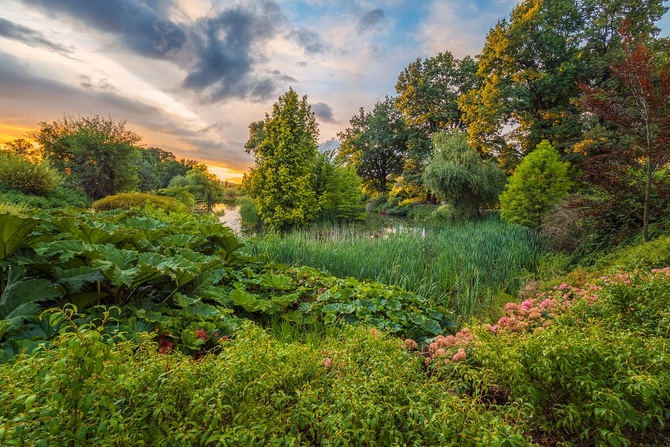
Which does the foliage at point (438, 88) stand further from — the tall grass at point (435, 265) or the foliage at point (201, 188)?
the foliage at point (201, 188)

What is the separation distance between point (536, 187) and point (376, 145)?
608 inches

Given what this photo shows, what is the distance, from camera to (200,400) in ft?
3.24

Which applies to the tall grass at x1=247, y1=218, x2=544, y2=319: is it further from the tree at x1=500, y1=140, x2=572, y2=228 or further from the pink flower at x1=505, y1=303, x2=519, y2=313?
the tree at x1=500, y1=140, x2=572, y2=228

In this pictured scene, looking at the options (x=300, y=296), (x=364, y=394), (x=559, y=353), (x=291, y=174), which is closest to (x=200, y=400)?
(x=364, y=394)

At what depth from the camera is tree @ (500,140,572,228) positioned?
9398 millimetres

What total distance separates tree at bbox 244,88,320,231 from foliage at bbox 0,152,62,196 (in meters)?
7.79

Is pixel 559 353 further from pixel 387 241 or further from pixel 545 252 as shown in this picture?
pixel 545 252

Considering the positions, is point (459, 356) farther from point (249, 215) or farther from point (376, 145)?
point (376, 145)

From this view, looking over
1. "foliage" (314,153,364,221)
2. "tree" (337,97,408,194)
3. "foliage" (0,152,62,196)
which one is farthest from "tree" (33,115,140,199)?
"tree" (337,97,408,194)

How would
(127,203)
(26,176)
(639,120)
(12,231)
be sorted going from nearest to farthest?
(12,231) < (639,120) < (127,203) < (26,176)

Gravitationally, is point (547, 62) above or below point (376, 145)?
above

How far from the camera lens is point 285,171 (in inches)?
471

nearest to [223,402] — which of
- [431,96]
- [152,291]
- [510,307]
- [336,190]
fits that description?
[152,291]

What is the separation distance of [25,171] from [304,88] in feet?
36.8
